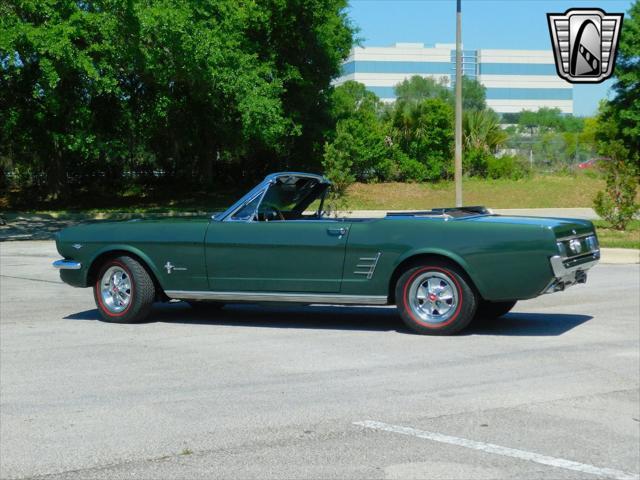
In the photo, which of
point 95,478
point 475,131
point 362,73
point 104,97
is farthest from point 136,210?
point 362,73

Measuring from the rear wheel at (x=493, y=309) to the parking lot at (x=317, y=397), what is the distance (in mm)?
250

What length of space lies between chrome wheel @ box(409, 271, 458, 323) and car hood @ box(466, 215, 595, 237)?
27.4 inches

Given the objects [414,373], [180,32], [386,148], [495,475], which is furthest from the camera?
[386,148]

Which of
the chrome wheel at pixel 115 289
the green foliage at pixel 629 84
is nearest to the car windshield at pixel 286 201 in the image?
the chrome wheel at pixel 115 289

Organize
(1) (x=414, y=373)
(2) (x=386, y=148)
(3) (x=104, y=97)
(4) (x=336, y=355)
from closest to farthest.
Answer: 1. (1) (x=414, y=373)
2. (4) (x=336, y=355)
3. (3) (x=104, y=97)
4. (2) (x=386, y=148)

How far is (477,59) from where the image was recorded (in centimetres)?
13200

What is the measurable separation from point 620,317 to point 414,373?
13.5 ft

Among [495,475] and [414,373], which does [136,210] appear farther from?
[495,475]

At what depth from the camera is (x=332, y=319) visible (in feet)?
35.9

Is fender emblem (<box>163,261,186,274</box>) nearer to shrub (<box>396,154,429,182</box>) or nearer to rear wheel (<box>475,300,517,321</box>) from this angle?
rear wheel (<box>475,300,517,321</box>)

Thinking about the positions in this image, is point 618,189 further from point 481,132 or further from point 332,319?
point 481,132

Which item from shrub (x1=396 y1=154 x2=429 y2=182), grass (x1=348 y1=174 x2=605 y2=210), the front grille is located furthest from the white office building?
the front grille

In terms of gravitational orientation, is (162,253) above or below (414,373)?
above

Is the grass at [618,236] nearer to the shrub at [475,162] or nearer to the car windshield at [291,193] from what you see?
the car windshield at [291,193]
